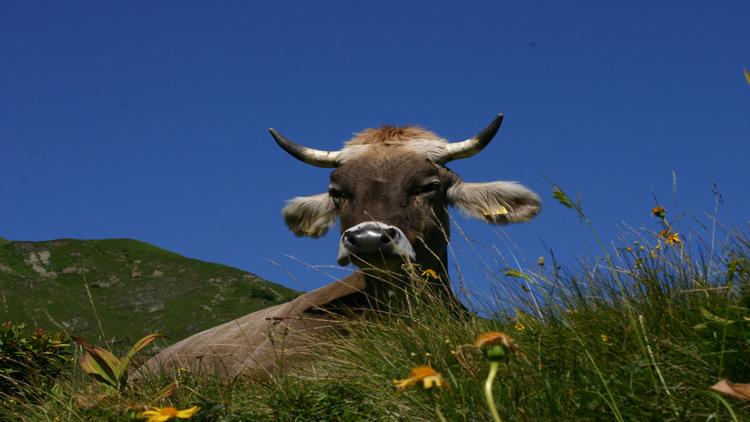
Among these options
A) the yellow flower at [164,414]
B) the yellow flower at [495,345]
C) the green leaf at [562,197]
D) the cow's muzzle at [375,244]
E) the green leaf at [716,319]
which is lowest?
the yellow flower at [164,414]

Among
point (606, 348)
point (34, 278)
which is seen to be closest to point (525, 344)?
point (606, 348)

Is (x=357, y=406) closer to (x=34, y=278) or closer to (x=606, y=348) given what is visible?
(x=606, y=348)

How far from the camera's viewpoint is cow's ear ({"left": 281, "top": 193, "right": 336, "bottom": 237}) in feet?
31.3

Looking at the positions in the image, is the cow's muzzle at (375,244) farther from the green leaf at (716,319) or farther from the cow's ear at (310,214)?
the green leaf at (716,319)

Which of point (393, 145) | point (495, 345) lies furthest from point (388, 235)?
point (495, 345)

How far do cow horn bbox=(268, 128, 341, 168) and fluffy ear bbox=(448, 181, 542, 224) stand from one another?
1.39 meters

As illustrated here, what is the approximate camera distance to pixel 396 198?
812 centimetres

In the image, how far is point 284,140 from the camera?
389 inches

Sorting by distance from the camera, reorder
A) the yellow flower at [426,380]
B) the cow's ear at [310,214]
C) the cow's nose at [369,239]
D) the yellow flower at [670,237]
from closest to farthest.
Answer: the yellow flower at [426,380] < the yellow flower at [670,237] < the cow's nose at [369,239] < the cow's ear at [310,214]

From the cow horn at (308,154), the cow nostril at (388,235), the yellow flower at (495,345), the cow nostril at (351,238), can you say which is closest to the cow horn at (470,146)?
the cow horn at (308,154)

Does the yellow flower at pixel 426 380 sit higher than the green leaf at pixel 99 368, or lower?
lower

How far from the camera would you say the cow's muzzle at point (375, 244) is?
714cm

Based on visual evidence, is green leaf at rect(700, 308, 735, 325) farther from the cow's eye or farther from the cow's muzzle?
the cow's eye

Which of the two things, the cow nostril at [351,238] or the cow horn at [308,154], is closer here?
the cow nostril at [351,238]
